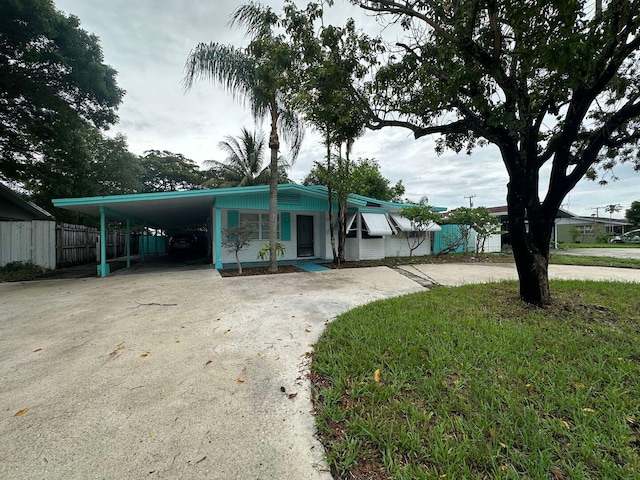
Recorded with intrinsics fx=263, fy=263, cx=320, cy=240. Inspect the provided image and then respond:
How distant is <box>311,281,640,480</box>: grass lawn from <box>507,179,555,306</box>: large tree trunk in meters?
0.67

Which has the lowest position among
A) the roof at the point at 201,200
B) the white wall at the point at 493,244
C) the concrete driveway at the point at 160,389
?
the concrete driveway at the point at 160,389

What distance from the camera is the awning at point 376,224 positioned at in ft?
37.6

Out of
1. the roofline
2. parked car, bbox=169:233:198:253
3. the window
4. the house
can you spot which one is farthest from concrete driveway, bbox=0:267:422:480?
parked car, bbox=169:233:198:253

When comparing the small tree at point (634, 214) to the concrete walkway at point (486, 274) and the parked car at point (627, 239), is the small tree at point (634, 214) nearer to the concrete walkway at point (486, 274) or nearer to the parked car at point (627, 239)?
the parked car at point (627, 239)

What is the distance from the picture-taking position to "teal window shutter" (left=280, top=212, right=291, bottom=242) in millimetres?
11578

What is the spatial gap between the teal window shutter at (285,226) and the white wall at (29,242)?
29.8 ft

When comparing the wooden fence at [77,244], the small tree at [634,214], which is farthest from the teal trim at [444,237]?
the small tree at [634,214]

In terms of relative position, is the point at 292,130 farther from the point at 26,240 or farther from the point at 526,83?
the point at 26,240

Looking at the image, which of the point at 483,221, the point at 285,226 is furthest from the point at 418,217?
the point at 285,226

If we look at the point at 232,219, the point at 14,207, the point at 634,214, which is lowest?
the point at 232,219

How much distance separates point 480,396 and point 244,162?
1840 centimetres

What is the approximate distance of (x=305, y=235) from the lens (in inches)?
488

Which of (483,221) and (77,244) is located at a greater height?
(483,221)

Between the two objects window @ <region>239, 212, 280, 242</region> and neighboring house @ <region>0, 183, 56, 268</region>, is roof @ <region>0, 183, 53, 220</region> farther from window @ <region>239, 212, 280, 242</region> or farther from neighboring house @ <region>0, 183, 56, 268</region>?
window @ <region>239, 212, 280, 242</region>
